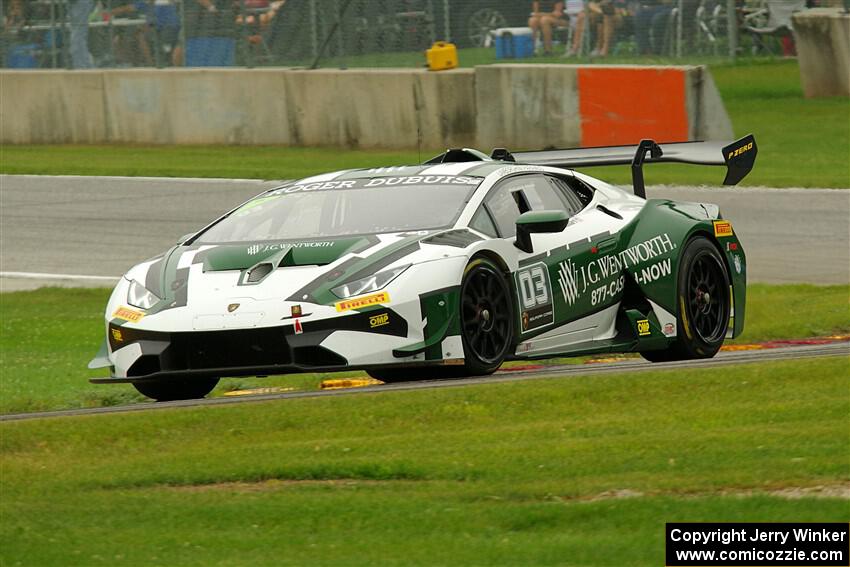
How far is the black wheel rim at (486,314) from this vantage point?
10031 mm

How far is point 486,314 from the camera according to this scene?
1016 cm

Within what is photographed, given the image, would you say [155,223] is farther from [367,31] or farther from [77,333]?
[367,31]

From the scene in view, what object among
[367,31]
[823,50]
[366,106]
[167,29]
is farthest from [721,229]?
[167,29]

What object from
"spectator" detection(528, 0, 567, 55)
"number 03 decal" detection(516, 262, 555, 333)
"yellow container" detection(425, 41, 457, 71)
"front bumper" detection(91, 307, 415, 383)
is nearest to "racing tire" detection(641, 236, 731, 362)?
"number 03 decal" detection(516, 262, 555, 333)

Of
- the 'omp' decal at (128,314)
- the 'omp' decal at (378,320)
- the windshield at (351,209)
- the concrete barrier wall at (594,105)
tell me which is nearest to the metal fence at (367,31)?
the concrete barrier wall at (594,105)

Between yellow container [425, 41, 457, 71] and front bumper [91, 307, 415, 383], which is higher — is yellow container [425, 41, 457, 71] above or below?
below

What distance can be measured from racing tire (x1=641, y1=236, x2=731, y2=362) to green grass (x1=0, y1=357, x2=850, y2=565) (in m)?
1.52

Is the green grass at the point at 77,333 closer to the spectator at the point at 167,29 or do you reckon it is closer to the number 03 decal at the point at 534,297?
the number 03 decal at the point at 534,297

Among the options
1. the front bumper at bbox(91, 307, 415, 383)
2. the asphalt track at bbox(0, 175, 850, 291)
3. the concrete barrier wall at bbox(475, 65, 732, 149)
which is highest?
the front bumper at bbox(91, 307, 415, 383)

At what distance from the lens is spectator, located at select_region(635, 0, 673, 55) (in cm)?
2694

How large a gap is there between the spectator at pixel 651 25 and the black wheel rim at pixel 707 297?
1498cm

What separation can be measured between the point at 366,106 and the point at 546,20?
3.08 metres

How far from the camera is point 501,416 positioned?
9172 mm

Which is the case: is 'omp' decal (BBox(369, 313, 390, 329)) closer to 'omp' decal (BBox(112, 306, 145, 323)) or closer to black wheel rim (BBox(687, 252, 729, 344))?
'omp' decal (BBox(112, 306, 145, 323))
